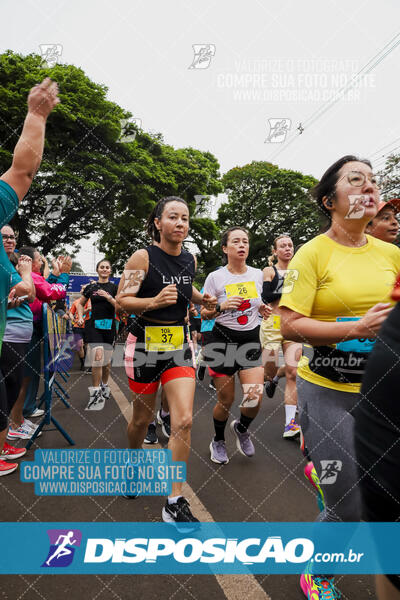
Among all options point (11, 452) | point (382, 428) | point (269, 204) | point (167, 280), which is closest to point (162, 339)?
point (167, 280)

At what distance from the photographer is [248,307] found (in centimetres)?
375

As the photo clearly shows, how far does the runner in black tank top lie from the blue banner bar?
0.30m

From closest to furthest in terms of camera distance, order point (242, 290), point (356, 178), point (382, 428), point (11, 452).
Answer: point (382, 428) < point (356, 178) < point (11, 452) < point (242, 290)

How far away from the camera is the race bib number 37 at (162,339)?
2.77 meters

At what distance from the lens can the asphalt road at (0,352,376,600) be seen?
192cm

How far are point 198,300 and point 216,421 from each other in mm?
1218

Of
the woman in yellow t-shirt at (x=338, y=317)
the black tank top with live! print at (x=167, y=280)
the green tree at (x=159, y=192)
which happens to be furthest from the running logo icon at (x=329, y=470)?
the green tree at (x=159, y=192)

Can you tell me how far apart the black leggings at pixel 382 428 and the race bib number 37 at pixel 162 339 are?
69.7 inches

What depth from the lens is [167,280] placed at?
288cm

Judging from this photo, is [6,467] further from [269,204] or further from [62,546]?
[269,204]

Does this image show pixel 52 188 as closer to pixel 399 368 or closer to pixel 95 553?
pixel 95 553

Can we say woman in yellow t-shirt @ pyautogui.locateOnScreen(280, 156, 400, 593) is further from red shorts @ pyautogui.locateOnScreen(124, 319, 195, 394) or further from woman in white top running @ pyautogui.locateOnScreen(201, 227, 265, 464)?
woman in white top running @ pyautogui.locateOnScreen(201, 227, 265, 464)

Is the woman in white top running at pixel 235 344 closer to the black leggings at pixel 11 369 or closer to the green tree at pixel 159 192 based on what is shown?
the black leggings at pixel 11 369

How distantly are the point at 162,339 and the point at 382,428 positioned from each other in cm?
187
